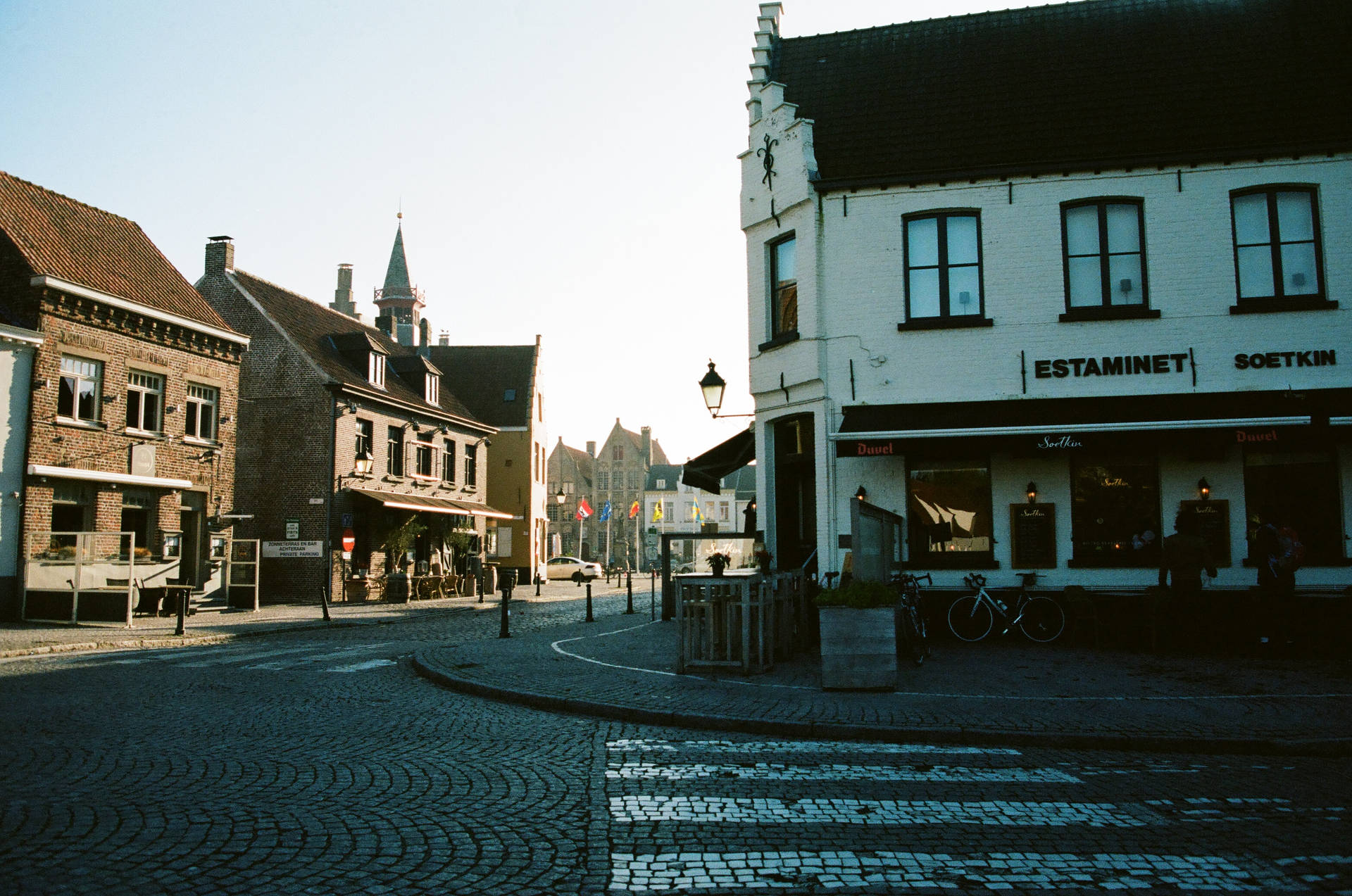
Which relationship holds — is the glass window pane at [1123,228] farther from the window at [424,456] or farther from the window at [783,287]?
the window at [424,456]

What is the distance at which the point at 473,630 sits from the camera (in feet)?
64.5

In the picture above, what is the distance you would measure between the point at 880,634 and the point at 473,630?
11.5 meters

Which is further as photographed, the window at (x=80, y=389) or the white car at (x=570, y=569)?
the white car at (x=570, y=569)

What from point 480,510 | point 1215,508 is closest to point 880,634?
point 1215,508

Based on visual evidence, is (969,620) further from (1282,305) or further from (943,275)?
(1282,305)

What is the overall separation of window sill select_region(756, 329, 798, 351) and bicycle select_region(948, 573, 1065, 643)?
14.9ft

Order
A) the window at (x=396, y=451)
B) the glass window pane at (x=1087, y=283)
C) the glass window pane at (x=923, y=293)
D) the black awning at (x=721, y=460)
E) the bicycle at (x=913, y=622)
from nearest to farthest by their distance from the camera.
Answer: the bicycle at (x=913, y=622) → the glass window pane at (x=1087, y=283) → the glass window pane at (x=923, y=293) → the black awning at (x=721, y=460) → the window at (x=396, y=451)

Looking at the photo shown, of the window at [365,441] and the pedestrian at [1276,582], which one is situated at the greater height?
the window at [365,441]

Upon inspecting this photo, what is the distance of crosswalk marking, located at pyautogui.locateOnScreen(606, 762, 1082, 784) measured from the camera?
6551 mm

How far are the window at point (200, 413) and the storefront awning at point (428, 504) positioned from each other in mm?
5994

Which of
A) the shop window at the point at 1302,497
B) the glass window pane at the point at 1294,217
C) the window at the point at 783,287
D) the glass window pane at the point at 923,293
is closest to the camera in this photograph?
the shop window at the point at 1302,497

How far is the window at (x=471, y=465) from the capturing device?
4375cm

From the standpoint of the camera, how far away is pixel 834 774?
6.73 metres

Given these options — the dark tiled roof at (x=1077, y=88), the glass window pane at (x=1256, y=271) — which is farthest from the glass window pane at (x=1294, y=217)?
the dark tiled roof at (x=1077, y=88)
